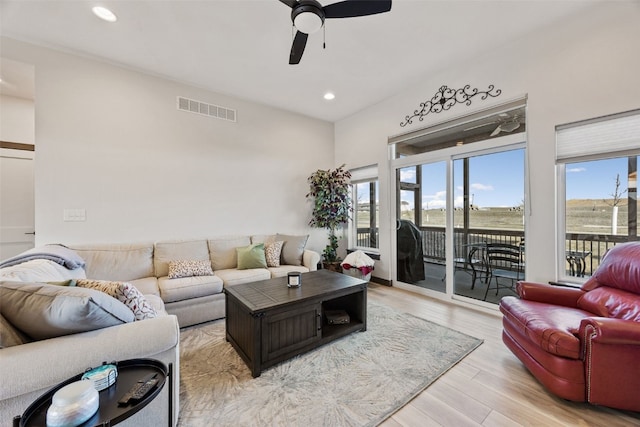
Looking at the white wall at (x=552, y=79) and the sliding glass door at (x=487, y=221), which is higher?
the white wall at (x=552, y=79)

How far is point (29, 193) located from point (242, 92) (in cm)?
322

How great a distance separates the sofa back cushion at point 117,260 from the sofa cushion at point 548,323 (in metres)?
3.87

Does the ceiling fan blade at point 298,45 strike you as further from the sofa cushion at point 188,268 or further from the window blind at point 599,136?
the window blind at point 599,136

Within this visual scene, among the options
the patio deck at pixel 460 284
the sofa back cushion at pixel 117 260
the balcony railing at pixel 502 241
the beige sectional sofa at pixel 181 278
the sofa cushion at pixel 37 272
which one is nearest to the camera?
the sofa cushion at pixel 37 272

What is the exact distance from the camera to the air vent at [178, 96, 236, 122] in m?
3.69

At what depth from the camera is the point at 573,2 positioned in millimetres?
2361

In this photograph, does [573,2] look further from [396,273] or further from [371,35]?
[396,273]

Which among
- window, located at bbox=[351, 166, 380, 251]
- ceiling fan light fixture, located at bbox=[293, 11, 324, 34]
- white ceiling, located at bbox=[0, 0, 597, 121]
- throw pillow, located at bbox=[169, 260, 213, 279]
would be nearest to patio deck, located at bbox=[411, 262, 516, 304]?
window, located at bbox=[351, 166, 380, 251]

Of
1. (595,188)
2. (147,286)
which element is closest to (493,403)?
(595,188)

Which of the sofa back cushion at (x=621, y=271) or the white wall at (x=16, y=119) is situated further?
the white wall at (x=16, y=119)

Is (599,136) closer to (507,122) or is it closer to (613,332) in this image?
(507,122)

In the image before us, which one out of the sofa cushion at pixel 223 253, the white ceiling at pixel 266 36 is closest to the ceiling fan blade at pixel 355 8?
the white ceiling at pixel 266 36

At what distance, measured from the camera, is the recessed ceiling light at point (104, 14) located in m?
2.36

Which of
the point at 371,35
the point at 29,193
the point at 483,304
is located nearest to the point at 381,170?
the point at 371,35
